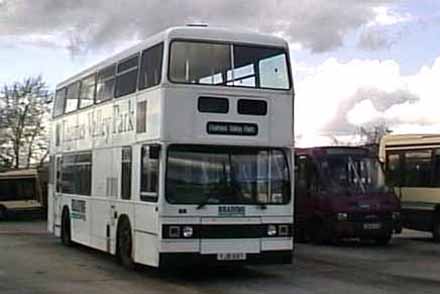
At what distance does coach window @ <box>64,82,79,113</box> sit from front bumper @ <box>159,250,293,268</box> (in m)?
7.99

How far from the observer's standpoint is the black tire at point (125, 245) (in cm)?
1725

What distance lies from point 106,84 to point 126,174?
9.15 feet

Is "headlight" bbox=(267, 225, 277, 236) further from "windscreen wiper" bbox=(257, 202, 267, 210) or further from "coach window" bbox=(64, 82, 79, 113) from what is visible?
"coach window" bbox=(64, 82, 79, 113)

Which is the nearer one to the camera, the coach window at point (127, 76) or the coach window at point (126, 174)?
the coach window at point (126, 174)

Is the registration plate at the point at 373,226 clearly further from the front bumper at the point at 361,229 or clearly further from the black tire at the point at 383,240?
the black tire at the point at 383,240

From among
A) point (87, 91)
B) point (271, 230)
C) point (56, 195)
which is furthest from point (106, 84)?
point (271, 230)

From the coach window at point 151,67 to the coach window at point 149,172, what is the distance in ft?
3.77

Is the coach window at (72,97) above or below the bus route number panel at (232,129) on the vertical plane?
above

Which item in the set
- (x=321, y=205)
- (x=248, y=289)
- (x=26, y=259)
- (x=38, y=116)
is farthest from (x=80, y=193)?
(x=38, y=116)

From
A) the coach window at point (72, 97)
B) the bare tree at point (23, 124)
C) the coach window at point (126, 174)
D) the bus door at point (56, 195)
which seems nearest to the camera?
the coach window at point (126, 174)

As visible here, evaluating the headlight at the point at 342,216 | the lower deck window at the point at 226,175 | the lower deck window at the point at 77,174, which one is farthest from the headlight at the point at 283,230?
the headlight at the point at 342,216

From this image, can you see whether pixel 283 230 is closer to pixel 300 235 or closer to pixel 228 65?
pixel 228 65

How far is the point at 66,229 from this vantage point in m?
23.4

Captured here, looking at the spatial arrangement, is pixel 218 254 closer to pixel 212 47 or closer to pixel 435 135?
pixel 212 47
